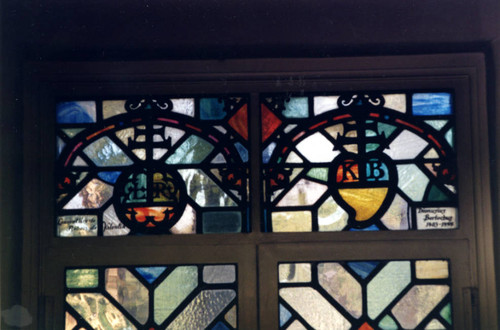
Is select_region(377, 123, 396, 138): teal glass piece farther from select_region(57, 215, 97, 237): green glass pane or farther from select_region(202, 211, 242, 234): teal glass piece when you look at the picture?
select_region(57, 215, 97, 237): green glass pane

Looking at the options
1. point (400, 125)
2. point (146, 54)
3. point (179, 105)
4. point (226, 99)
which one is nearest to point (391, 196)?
point (400, 125)

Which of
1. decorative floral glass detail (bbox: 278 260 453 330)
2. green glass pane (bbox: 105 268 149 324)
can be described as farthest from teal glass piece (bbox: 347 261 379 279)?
green glass pane (bbox: 105 268 149 324)

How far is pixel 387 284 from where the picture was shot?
1.12 meters

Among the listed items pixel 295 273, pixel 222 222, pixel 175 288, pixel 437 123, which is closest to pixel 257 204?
pixel 222 222

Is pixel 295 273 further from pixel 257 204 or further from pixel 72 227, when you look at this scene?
pixel 72 227

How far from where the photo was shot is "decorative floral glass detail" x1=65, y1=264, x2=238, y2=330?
3.66 ft

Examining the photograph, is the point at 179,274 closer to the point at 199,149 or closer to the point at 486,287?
the point at 199,149

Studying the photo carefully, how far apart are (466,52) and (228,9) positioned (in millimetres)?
630

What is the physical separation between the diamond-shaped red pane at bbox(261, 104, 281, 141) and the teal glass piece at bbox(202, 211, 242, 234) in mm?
223

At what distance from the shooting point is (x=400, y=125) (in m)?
1.15

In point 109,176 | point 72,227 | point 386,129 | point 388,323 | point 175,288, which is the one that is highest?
point 386,129

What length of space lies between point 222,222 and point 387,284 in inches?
18.0

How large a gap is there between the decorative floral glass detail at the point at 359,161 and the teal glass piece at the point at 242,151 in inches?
1.9

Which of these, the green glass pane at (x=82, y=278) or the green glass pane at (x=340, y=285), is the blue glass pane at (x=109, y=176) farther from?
the green glass pane at (x=340, y=285)
